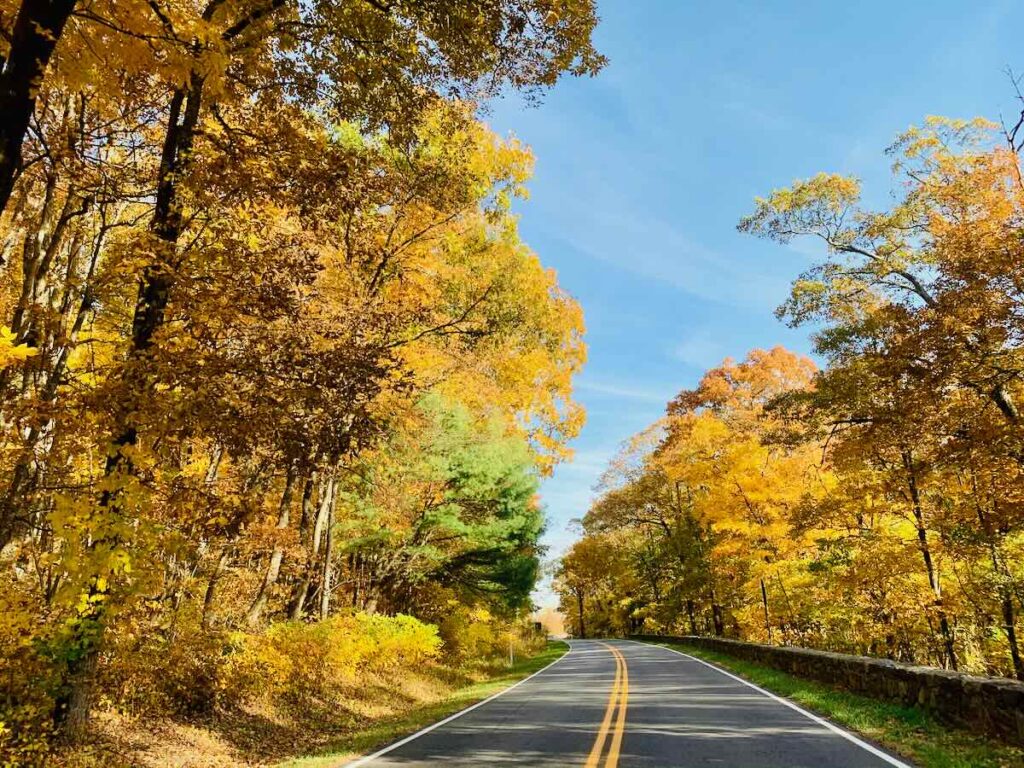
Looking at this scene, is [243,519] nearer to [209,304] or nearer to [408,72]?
[209,304]

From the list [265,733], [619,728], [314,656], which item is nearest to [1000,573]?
[619,728]

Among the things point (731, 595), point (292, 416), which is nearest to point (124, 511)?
point (292, 416)

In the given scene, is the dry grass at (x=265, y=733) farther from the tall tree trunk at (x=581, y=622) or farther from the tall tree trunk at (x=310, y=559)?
the tall tree trunk at (x=581, y=622)

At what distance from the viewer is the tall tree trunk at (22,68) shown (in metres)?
3.93

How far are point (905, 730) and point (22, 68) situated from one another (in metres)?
11.7

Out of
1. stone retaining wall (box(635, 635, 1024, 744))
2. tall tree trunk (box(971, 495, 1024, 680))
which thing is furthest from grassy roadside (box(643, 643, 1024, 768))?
tall tree trunk (box(971, 495, 1024, 680))

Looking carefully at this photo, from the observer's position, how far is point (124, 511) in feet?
20.5

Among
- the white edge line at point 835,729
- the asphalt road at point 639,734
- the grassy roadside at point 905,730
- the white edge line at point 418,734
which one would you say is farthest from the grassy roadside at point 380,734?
the grassy roadside at point 905,730

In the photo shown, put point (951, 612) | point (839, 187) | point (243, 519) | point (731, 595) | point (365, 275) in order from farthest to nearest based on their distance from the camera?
point (731, 595) → point (839, 187) → point (951, 612) → point (365, 275) → point (243, 519)

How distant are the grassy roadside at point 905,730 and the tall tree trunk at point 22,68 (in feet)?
32.5

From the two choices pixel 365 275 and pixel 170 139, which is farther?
pixel 365 275

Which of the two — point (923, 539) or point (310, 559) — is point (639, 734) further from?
point (923, 539)

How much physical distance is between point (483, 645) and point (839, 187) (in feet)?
72.7

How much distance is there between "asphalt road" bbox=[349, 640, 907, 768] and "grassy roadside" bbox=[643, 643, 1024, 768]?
1.16ft
